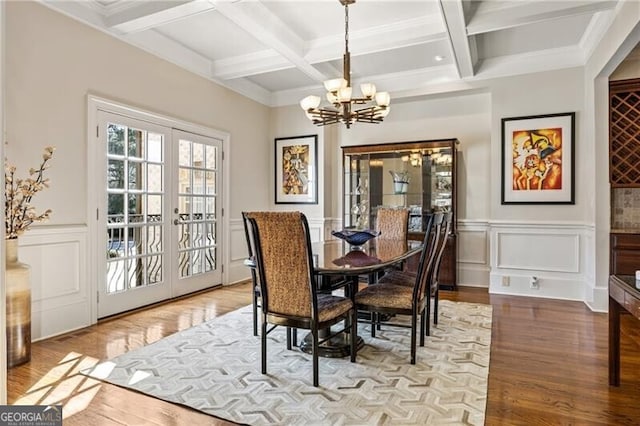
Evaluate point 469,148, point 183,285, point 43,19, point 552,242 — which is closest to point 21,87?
point 43,19

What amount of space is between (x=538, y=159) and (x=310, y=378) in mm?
3730

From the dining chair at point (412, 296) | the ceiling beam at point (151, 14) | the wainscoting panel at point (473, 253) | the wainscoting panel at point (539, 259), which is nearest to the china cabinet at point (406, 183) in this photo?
the wainscoting panel at point (473, 253)

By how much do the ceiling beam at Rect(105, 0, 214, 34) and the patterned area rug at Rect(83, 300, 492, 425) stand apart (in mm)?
2694

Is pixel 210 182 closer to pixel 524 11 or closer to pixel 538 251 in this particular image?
pixel 524 11

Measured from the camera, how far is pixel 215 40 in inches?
167

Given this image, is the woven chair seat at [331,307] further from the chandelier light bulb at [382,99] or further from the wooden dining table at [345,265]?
the chandelier light bulb at [382,99]

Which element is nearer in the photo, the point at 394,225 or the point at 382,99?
the point at 382,99

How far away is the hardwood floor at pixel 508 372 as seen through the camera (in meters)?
2.01

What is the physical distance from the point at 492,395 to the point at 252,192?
14.1 ft

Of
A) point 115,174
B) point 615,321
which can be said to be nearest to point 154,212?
point 115,174

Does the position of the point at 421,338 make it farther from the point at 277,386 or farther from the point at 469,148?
the point at 469,148

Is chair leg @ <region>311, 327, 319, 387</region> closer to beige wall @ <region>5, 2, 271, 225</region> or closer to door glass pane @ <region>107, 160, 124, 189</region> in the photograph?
beige wall @ <region>5, 2, 271, 225</region>

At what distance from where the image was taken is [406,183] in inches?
206

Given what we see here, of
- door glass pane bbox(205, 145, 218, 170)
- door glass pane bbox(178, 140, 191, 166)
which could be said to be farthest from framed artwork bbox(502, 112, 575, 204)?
door glass pane bbox(178, 140, 191, 166)
